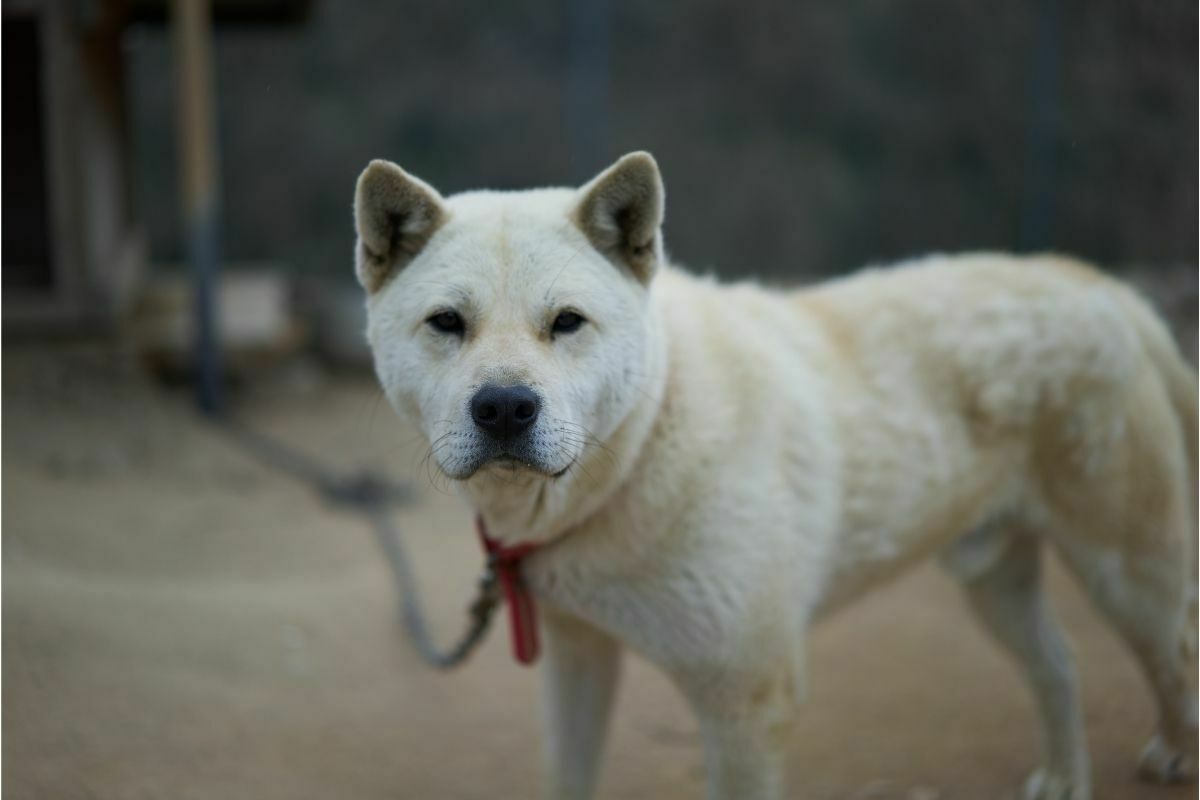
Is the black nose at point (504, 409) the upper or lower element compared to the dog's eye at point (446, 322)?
lower

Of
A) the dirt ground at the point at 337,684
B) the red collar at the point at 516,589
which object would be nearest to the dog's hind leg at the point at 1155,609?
the dirt ground at the point at 337,684

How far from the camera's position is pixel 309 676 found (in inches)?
163

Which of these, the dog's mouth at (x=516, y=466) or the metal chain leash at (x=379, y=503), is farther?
the metal chain leash at (x=379, y=503)

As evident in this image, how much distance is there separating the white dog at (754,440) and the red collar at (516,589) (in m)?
0.04

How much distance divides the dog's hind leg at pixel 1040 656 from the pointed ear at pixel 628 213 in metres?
1.61

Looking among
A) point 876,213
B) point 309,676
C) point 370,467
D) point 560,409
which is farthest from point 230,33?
point 560,409

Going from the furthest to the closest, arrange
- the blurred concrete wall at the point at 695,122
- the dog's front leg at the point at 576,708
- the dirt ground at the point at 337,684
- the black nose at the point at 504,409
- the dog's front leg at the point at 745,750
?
Result: the blurred concrete wall at the point at 695,122
the dirt ground at the point at 337,684
the dog's front leg at the point at 576,708
the dog's front leg at the point at 745,750
the black nose at the point at 504,409

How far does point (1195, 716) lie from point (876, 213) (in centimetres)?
661

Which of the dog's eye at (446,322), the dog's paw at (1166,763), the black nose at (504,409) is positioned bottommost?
the dog's paw at (1166,763)

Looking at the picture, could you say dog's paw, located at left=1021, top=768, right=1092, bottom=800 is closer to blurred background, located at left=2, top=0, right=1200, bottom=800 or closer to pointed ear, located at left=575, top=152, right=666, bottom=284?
blurred background, located at left=2, top=0, right=1200, bottom=800

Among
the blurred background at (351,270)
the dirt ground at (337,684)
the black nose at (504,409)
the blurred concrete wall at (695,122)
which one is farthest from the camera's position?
the blurred concrete wall at (695,122)

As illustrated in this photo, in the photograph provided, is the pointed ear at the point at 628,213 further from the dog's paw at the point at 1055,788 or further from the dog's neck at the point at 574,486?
the dog's paw at the point at 1055,788

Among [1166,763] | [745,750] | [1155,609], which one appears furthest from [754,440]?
[1166,763]

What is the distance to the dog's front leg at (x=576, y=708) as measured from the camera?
10.1ft
